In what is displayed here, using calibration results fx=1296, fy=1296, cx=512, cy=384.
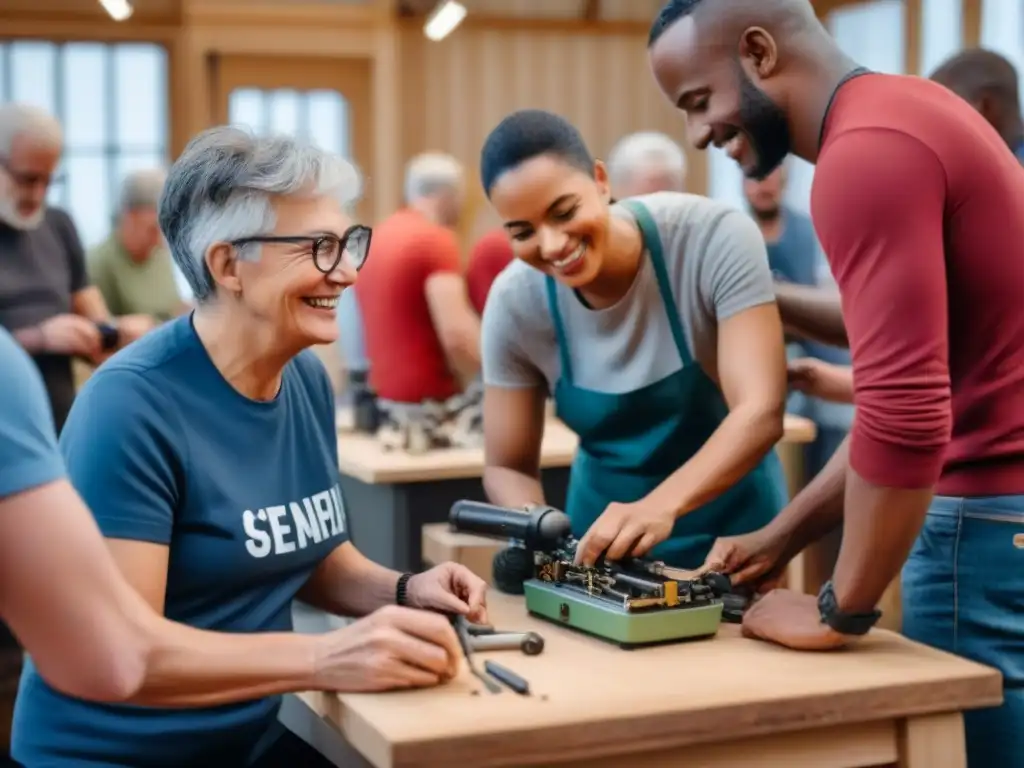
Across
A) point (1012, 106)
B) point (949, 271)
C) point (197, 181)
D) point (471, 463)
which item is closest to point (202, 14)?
point (471, 463)

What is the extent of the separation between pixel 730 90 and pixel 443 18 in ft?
18.2

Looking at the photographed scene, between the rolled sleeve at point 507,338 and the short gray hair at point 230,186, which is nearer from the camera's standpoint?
the short gray hair at point 230,186

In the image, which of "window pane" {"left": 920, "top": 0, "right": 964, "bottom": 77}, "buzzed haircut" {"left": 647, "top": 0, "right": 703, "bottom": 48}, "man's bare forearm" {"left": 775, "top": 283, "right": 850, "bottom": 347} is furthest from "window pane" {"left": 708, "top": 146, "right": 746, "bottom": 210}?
"buzzed haircut" {"left": 647, "top": 0, "right": 703, "bottom": 48}

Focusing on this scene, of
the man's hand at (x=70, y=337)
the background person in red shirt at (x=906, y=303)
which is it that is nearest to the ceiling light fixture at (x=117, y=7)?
the man's hand at (x=70, y=337)

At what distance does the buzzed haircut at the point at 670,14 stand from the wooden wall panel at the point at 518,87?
19.8ft

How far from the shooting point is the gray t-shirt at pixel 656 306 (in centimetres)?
227

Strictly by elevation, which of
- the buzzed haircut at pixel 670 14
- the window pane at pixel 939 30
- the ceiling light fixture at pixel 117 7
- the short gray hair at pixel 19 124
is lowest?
the buzzed haircut at pixel 670 14

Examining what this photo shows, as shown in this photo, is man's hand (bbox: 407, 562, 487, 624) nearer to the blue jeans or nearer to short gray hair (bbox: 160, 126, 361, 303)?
short gray hair (bbox: 160, 126, 361, 303)

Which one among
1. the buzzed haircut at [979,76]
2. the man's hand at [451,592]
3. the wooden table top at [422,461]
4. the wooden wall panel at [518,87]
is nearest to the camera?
the man's hand at [451,592]

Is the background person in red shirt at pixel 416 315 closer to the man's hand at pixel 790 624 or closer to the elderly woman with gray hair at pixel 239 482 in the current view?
the elderly woman with gray hair at pixel 239 482

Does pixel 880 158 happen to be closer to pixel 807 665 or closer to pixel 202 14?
pixel 807 665

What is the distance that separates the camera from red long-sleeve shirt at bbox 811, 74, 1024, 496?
1583 millimetres

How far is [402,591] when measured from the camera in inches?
78.8

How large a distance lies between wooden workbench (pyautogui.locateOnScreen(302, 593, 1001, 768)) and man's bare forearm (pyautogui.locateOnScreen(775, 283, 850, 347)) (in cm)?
75
